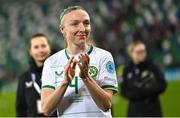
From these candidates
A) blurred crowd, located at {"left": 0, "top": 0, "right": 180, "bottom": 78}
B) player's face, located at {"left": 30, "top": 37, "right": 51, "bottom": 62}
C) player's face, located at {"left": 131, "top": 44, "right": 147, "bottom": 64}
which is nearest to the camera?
player's face, located at {"left": 30, "top": 37, "right": 51, "bottom": 62}

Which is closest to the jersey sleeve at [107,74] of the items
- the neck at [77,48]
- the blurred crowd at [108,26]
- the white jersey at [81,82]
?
the white jersey at [81,82]

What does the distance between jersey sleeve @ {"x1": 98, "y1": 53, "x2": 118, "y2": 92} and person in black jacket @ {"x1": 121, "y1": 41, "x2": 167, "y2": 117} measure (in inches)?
115

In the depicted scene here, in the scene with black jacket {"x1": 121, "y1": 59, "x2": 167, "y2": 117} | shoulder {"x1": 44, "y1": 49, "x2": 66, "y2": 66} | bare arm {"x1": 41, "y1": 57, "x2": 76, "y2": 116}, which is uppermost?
shoulder {"x1": 44, "y1": 49, "x2": 66, "y2": 66}

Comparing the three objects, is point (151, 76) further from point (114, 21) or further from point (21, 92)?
point (114, 21)

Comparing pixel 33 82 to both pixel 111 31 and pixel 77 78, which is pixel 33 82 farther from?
pixel 111 31

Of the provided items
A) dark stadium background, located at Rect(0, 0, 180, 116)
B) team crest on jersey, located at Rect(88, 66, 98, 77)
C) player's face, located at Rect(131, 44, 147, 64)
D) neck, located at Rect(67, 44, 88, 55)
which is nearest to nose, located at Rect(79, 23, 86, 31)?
neck, located at Rect(67, 44, 88, 55)

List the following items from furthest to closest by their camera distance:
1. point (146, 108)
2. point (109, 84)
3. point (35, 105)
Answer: point (146, 108) < point (35, 105) < point (109, 84)

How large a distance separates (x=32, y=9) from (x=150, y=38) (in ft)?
13.0

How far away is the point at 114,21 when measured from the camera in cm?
1361

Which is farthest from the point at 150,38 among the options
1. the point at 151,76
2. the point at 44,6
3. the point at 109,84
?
the point at 109,84

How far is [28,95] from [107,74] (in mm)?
2104

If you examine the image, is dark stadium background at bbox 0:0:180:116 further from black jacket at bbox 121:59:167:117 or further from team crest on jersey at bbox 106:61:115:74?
team crest on jersey at bbox 106:61:115:74

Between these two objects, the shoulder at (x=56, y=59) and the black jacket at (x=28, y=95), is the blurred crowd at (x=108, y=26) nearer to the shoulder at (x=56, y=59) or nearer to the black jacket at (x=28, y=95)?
the black jacket at (x=28, y=95)

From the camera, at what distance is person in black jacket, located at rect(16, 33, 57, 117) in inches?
194
